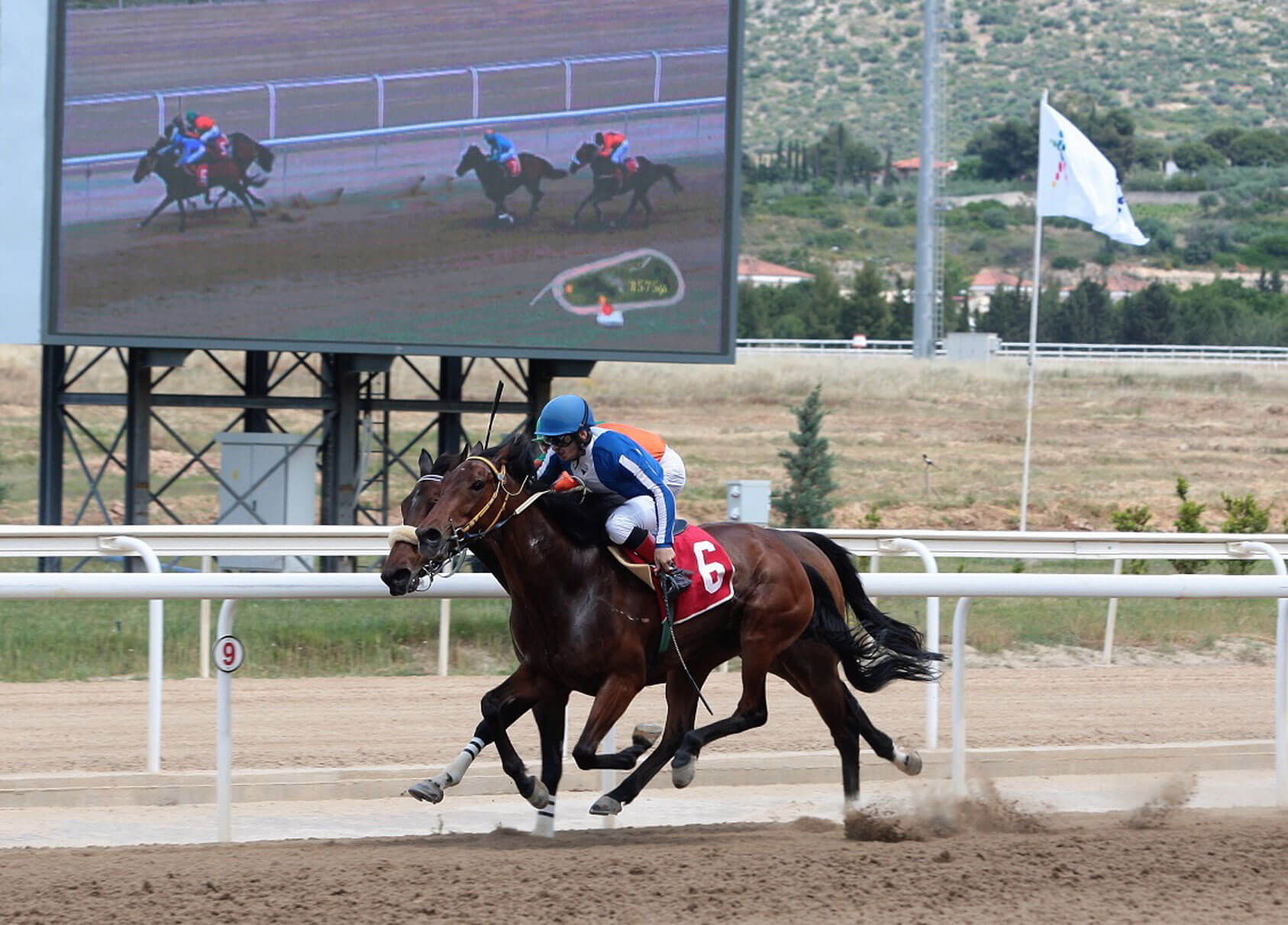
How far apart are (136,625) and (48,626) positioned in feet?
1.21

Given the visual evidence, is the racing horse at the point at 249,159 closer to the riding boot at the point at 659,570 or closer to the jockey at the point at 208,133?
the jockey at the point at 208,133

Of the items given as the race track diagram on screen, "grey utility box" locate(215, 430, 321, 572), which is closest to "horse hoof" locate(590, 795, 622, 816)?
the race track diagram on screen

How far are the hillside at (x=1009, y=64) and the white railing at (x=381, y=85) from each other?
8019 centimetres

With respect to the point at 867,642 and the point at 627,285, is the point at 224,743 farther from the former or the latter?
the point at 627,285

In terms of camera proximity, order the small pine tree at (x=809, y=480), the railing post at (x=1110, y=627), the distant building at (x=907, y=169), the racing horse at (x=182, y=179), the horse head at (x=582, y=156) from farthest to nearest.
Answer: the distant building at (x=907, y=169) < the small pine tree at (x=809, y=480) < the horse head at (x=582, y=156) < the racing horse at (x=182, y=179) < the railing post at (x=1110, y=627)

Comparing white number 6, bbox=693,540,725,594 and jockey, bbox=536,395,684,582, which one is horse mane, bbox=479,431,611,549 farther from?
white number 6, bbox=693,540,725,594

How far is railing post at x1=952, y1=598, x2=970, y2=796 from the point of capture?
5.86 meters

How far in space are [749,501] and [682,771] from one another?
20.4ft

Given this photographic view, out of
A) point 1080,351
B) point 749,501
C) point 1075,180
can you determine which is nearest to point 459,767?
point 749,501

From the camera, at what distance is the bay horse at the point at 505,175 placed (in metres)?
13.2

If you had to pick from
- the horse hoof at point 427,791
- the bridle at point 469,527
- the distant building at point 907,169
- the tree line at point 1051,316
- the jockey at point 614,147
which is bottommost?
the horse hoof at point 427,791

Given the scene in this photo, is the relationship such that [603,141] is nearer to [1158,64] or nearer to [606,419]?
[606,419]

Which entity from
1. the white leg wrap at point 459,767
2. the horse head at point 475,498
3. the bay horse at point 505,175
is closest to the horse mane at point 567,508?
the horse head at point 475,498

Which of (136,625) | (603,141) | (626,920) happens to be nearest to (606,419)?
(603,141)
